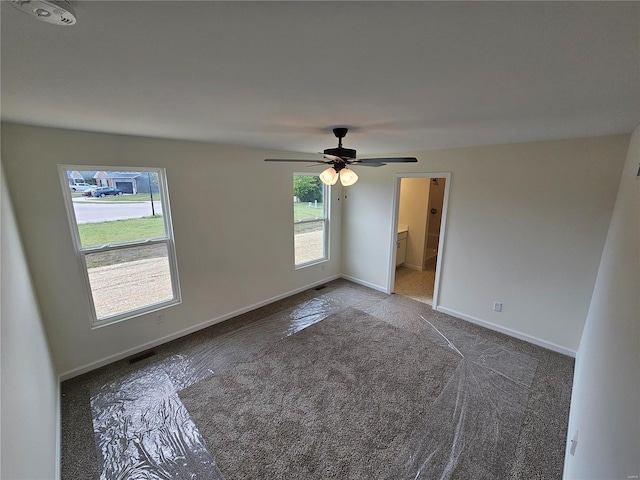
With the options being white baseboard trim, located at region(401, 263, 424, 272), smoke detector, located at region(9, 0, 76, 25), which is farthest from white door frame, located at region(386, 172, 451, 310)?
smoke detector, located at region(9, 0, 76, 25)

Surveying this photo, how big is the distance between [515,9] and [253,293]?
403cm

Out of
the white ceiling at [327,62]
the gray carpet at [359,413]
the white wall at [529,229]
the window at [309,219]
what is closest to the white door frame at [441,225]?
the white wall at [529,229]

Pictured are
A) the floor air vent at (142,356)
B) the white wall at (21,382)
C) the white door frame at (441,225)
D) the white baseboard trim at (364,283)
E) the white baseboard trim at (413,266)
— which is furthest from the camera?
the white baseboard trim at (413,266)

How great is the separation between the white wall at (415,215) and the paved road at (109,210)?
452cm

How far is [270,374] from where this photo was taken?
279 cm

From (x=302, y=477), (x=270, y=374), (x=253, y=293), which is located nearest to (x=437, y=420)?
(x=302, y=477)

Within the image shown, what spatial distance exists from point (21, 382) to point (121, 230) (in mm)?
1788

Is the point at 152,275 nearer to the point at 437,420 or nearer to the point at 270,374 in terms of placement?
the point at 270,374

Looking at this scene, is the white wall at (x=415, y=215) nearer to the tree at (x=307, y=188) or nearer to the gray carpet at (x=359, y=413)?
the tree at (x=307, y=188)

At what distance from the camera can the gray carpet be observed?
1.91 meters

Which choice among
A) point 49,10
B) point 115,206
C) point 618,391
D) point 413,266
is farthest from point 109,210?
point 413,266

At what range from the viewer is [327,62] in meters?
1.08

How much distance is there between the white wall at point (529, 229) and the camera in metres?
2.73

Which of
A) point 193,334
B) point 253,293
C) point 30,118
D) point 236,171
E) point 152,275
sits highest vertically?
point 30,118
